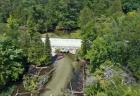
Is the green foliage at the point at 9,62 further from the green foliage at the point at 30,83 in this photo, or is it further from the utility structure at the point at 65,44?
the utility structure at the point at 65,44

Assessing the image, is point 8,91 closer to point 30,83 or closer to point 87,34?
point 30,83

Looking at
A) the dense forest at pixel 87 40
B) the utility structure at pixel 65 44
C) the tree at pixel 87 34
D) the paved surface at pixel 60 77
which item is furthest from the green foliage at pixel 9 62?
the tree at pixel 87 34

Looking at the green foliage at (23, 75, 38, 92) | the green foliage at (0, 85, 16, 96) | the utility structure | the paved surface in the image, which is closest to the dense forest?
the green foliage at (0, 85, 16, 96)

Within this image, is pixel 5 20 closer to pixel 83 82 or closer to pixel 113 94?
pixel 83 82

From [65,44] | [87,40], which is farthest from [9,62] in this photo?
[65,44]

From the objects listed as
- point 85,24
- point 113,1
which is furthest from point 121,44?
point 113,1
